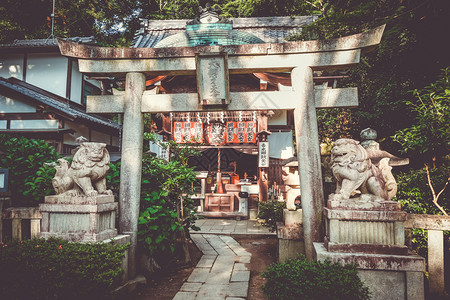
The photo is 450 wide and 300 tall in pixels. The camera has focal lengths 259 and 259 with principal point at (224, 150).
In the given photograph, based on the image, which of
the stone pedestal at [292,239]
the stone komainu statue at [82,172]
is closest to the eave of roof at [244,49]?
the stone komainu statue at [82,172]

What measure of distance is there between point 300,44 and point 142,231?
4.43 meters

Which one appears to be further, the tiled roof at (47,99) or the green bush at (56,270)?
the tiled roof at (47,99)

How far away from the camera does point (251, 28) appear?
1756 centimetres

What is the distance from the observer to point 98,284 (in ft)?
10.8

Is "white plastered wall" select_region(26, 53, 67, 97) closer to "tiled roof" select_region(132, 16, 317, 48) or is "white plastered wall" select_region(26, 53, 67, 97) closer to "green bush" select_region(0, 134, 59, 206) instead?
"tiled roof" select_region(132, 16, 317, 48)

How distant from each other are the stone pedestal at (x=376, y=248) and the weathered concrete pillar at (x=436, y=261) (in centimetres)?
49

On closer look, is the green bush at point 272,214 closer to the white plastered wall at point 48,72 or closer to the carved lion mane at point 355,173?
the carved lion mane at point 355,173

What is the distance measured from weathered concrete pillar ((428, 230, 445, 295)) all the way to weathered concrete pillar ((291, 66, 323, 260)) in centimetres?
151

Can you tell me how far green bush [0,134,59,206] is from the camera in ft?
15.6

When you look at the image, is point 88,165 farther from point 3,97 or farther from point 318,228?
point 3,97

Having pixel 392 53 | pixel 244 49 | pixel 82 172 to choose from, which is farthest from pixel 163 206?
pixel 392 53

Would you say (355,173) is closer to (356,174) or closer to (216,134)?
(356,174)

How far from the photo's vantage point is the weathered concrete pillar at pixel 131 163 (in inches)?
184

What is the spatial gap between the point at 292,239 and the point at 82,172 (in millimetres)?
3915
